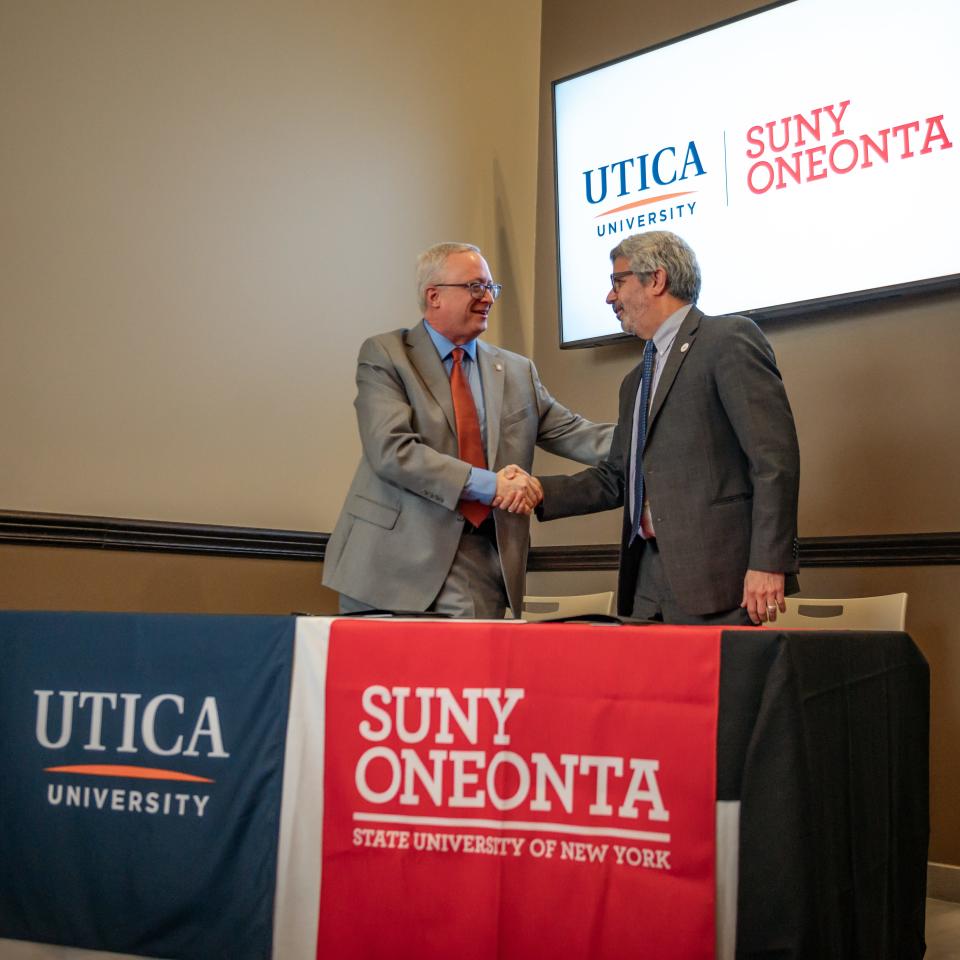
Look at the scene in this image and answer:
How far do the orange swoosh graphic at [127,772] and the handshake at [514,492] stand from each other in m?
1.11

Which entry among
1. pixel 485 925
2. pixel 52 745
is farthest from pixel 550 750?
pixel 52 745

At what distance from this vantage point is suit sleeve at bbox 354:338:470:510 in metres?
2.61

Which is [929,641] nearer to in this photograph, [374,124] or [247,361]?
[247,361]

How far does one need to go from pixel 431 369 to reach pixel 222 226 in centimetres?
108

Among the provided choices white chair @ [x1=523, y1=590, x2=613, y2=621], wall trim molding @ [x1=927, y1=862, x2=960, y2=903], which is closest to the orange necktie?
white chair @ [x1=523, y1=590, x2=613, y2=621]

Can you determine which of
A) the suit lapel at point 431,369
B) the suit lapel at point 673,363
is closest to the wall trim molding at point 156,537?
the suit lapel at point 431,369

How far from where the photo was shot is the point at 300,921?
1.66 m

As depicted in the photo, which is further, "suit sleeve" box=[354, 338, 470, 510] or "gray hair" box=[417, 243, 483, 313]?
"gray hair" box=[417, 243, 483, 313]

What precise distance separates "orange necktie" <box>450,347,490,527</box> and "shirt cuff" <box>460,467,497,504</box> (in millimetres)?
101

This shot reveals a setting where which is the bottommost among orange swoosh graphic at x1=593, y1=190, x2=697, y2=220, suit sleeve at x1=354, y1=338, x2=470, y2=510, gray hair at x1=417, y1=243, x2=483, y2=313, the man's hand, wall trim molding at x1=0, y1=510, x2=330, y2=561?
the man's hand

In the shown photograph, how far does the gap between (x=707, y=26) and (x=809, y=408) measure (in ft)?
4.74

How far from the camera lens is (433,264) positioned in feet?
9.59

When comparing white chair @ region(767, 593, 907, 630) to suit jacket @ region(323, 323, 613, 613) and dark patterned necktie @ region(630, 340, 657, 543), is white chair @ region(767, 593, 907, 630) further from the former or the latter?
suit jacket @ region(323, 323, 613, 613)

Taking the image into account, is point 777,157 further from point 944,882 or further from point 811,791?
point 811,791
